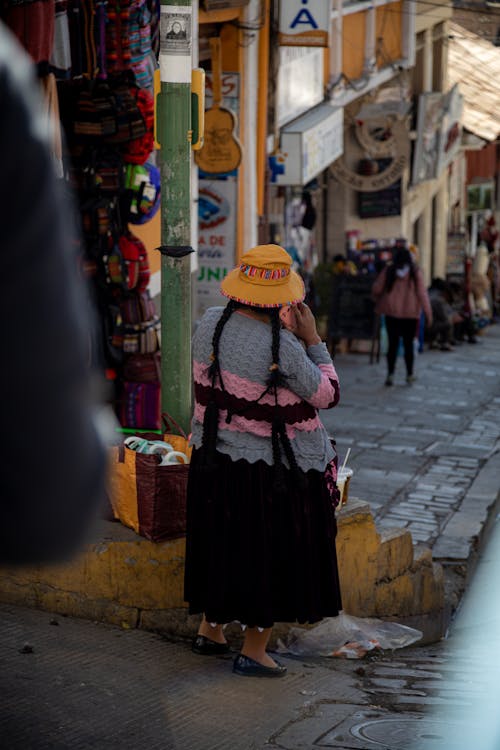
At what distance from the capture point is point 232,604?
494 cm

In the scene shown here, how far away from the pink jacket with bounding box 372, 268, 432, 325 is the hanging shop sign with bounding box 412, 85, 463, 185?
762 cm

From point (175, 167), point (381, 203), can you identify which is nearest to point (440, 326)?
point (381, 203)

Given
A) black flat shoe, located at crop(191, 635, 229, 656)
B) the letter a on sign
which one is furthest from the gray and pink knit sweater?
the letter a on sign

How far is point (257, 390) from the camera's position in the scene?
4.83 meters

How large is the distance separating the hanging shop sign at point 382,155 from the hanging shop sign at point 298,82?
2490 mm

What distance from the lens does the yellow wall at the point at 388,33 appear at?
19359 millimetres

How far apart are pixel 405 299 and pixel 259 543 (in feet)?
32.5

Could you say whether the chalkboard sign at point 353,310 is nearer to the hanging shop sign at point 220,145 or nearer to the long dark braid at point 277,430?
the hanging shop sign at point 220,145

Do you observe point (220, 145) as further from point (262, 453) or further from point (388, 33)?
point (388, 33)

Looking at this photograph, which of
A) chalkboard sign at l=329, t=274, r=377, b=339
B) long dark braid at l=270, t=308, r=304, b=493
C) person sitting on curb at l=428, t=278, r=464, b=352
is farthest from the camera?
person sitting on curb at l=428, t=278, r=464, b=352

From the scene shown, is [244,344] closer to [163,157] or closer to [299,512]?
[299,512]

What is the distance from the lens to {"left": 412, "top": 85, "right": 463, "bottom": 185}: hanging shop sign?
71.6 ft

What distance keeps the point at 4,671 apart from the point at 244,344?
1487 mm

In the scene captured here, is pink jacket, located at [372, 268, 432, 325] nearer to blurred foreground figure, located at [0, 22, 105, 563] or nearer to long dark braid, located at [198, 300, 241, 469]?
long dark braid, located at [198, 300, 241, 469]
